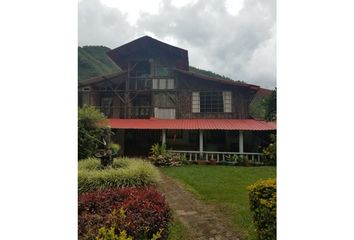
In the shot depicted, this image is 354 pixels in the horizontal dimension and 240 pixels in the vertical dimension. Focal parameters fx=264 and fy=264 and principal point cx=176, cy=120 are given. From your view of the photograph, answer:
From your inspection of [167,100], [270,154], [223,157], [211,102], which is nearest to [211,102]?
[211,102]

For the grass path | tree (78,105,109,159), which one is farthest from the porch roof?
the grass path

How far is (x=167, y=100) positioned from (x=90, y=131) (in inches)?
181

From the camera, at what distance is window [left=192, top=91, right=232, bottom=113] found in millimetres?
12258

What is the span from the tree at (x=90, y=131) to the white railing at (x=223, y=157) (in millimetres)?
3042

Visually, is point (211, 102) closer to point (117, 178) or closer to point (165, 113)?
point (165, 113)

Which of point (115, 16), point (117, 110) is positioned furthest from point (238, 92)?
point (115, 16)

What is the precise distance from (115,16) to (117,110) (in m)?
10.2

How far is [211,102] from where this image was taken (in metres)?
12.3

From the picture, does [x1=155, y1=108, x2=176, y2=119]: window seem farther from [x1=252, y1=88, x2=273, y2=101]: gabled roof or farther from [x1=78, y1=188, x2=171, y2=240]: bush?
[x1=78, y1=188, x2=171, y2=240]: bush

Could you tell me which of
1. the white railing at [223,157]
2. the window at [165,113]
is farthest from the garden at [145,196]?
the window at [165,113]

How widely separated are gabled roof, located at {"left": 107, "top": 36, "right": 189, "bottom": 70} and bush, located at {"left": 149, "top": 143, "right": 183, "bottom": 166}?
15.4ft

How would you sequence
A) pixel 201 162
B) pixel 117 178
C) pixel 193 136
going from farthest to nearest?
pixel 193 136 → pixel 201 162 → pixel 117 178
